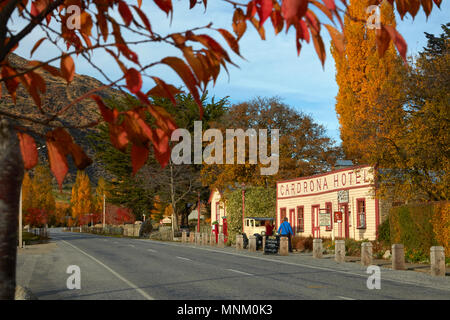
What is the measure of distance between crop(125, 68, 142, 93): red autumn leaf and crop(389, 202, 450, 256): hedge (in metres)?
19.8

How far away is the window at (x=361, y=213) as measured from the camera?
101ft

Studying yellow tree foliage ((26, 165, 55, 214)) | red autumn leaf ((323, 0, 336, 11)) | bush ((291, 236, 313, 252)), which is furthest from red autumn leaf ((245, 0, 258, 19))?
yellow tree foliage ((26, 165, 55, 214))

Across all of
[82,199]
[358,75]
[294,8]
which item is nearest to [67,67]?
[294,8]

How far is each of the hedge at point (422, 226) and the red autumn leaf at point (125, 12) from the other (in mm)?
19654

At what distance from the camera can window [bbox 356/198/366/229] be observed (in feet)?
101

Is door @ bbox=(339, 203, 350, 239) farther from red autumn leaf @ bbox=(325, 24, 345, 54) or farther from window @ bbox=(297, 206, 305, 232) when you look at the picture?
red autumn leaf @ bbox=(325, 24, 345, 54)

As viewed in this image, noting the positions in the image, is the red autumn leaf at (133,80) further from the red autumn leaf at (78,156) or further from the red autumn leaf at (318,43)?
the red autumn leaf at (318,43)

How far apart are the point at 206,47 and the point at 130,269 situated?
16588 millimetres

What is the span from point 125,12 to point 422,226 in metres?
21.4

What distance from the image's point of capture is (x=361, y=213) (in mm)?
30984

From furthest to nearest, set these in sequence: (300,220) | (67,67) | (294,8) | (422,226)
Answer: (300,220) → (422,226) → (67,67) → (294,8)

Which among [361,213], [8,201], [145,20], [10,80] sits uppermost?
[145,20]

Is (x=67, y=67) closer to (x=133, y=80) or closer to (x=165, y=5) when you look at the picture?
(x=133, y=80)
